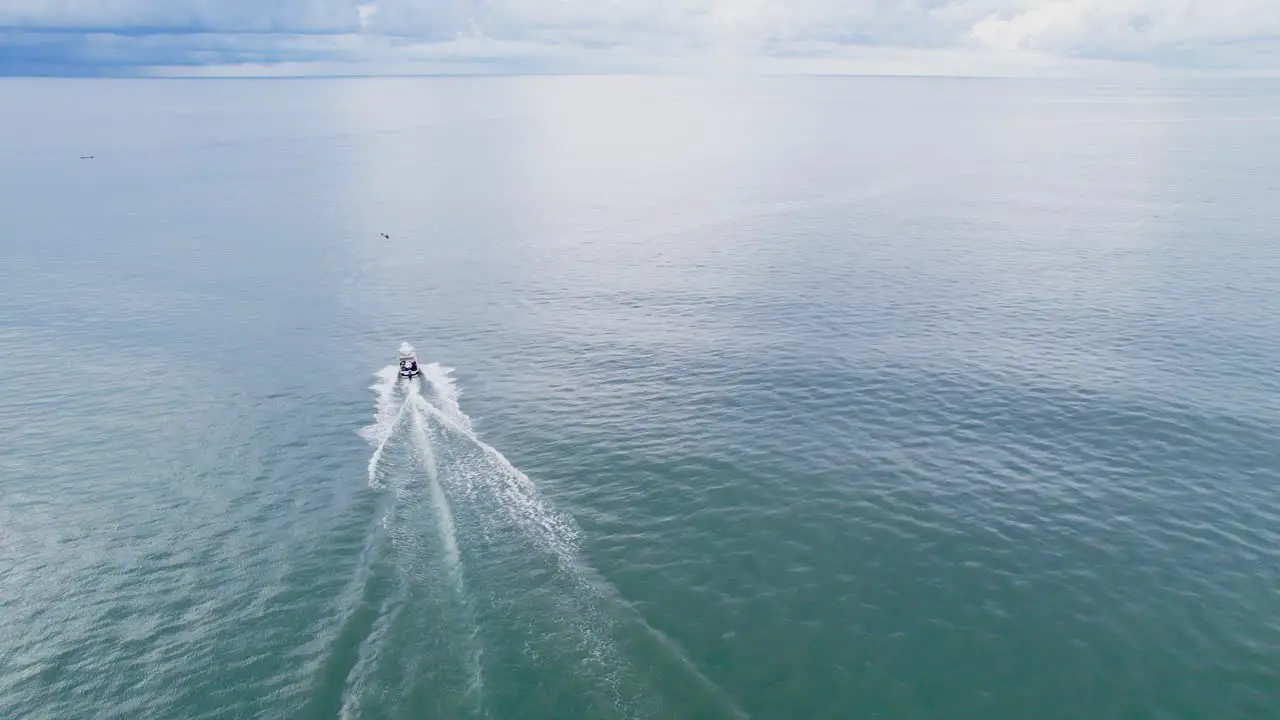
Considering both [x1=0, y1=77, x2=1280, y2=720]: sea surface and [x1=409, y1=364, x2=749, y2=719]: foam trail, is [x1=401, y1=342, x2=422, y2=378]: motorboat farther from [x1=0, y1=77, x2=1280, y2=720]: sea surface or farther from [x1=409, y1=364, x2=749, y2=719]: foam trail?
[x1=409, y1=364, x2=749, y2=719]: foam trail

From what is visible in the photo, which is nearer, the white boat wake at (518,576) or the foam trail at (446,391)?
the white boat wake at (518,576)

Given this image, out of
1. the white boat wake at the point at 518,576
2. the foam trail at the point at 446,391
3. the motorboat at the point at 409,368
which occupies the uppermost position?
the motorboat at the point at 409,368

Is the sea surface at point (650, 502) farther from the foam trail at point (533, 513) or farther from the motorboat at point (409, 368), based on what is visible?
the motorboat at point (409, 368)

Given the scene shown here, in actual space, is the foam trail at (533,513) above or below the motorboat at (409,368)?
below

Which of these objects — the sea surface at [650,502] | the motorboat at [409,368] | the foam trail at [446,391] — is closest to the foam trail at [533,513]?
the sea surface at [650,502]

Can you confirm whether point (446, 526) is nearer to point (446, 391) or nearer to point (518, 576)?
point (518, 576)

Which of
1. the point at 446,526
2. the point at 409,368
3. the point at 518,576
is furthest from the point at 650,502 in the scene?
the point at 409,368

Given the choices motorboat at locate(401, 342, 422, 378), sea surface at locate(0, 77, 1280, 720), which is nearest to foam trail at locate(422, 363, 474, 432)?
sea surface at locate(0, 77, 1280, 720)

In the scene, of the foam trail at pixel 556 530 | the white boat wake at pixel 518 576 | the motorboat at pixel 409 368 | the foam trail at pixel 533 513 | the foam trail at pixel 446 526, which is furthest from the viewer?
the motorboat at pixel 409 368
